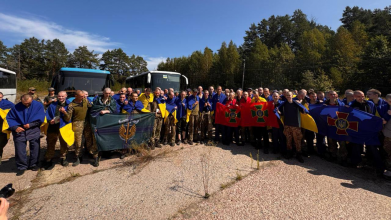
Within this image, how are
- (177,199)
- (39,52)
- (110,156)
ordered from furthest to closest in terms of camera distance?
(39,52) → (110,156) → (177,199)

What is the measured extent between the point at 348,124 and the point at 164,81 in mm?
9854

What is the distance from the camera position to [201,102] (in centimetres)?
672

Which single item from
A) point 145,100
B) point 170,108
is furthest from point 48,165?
point 170,108

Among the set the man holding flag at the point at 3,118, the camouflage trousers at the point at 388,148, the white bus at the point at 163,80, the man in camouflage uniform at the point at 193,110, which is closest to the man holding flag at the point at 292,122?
the camouflage trousers at the point at 388,148

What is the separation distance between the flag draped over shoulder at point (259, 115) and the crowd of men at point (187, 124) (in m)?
0.21

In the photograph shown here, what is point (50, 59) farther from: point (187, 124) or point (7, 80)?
point (187, 124)

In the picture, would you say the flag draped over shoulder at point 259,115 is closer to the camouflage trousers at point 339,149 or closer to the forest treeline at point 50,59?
the camouflage trousers at point 339,149

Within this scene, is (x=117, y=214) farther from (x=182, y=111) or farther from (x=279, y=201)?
(x=182, y=111)

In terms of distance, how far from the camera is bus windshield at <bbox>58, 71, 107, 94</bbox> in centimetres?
838

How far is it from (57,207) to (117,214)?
110cm

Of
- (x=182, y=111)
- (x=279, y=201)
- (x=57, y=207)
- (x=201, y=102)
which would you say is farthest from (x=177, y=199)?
(x=201, y=102)

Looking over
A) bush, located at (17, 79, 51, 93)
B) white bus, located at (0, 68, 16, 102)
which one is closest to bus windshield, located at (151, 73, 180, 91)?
white bus, located at (0, 68, 16, 102)

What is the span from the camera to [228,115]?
6348 millimetres

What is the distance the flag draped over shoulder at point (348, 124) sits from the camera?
4.12 m
